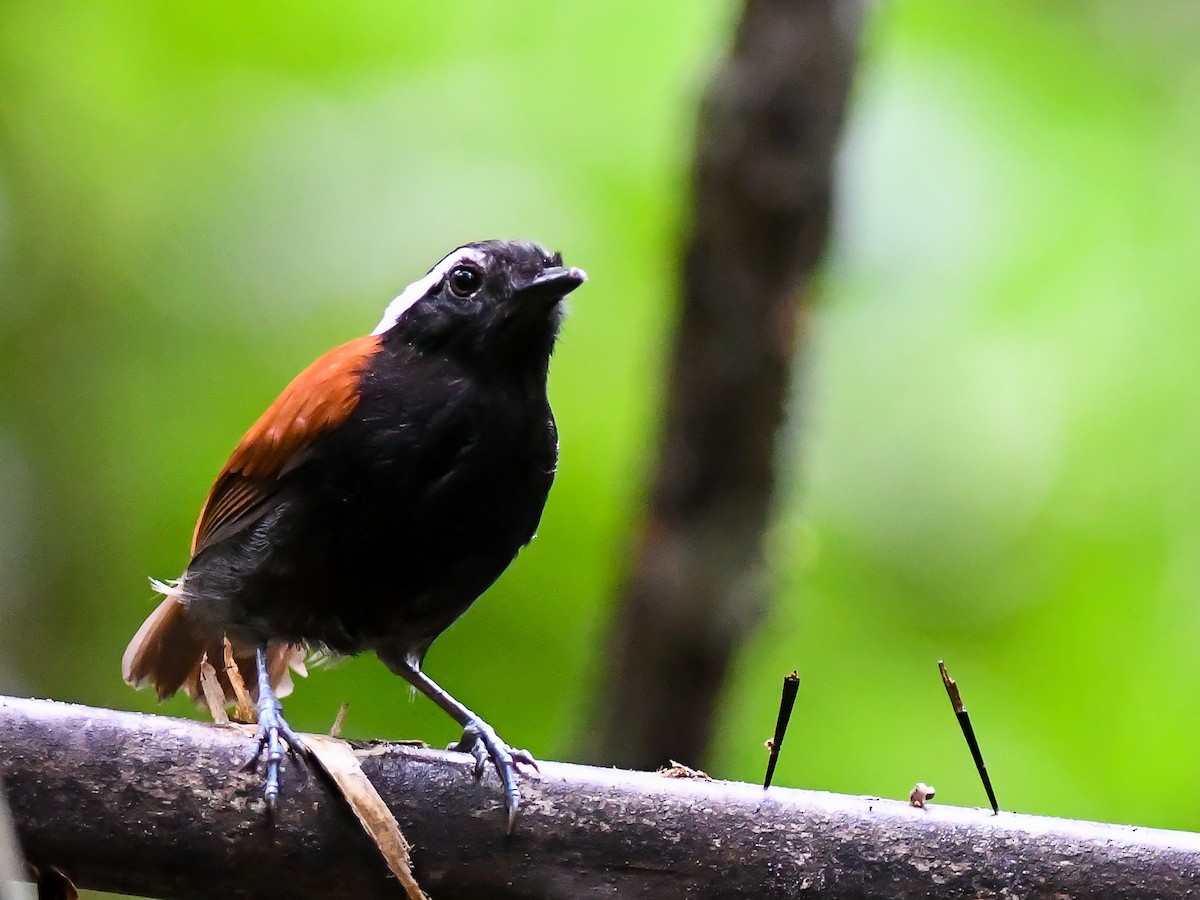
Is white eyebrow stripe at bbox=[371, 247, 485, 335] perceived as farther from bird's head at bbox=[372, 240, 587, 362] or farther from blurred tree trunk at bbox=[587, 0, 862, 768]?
blurred tree trunk at bbox=[587, 0, 862, 768]

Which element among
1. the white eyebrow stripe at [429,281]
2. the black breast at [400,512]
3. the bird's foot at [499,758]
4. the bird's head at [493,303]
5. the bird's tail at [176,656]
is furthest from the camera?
the bird's tail at [176,656]

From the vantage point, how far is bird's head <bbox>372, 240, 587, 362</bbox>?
306 centimetres

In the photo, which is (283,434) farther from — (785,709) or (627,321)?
(627,321)

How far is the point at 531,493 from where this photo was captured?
300 centimetres

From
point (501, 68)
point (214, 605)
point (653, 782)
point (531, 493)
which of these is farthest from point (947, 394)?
point (653, 782)

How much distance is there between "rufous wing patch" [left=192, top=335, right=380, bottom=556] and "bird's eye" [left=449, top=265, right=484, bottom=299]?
0.24 m

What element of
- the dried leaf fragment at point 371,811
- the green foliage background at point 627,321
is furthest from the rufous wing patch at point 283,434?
the green foliage background at point 627,321

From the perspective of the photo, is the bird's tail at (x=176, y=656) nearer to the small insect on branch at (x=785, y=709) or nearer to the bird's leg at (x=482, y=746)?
the bird's leg at (x=482, y=746)

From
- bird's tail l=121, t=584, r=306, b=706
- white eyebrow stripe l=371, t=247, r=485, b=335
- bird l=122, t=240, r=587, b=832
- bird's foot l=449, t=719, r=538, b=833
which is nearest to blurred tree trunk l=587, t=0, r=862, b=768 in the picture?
bird l=122, t=240, r=587, b=832

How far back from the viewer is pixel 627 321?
4.76 meters

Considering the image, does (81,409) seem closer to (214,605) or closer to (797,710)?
(214,605)

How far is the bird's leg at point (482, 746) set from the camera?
6.75ft

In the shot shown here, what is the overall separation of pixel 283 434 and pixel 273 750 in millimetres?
1042

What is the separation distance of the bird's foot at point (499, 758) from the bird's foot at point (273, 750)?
0.28 meters
